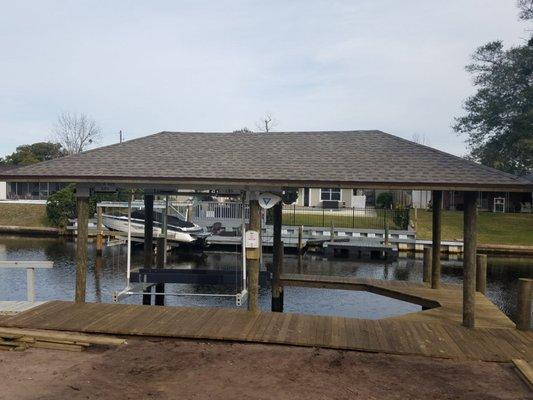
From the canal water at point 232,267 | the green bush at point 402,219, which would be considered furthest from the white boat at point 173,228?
the green bush at point 402,219

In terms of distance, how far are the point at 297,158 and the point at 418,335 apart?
5.06 metres

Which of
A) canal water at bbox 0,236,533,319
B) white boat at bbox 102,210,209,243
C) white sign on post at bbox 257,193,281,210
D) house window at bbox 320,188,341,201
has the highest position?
house window at bbox 320,188,341,201

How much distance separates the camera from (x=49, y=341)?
30.9ft

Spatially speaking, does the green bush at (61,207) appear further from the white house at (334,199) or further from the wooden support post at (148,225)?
the wooden support post at (148,225)

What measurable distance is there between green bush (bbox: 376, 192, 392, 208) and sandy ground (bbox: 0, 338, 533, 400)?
141 ft

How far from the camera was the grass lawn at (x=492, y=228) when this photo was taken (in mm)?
36500

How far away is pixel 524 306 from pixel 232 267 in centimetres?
1840

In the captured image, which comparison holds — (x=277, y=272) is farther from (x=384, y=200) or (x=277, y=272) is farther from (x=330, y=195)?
(x=384, y=200)

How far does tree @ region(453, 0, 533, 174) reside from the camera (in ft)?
139

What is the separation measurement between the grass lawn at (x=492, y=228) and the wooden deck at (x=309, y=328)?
25997 mm

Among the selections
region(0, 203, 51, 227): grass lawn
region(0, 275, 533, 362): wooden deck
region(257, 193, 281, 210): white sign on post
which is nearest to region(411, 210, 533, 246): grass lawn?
region(0, 275, 533, 362): wooden deck

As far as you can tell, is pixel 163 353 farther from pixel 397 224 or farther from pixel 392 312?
pixel 397 224

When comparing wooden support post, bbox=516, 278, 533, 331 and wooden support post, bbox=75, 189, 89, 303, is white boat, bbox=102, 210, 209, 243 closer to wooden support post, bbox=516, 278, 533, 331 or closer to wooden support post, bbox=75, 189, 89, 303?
wooden support post, bbox=75, 189, 89, 303

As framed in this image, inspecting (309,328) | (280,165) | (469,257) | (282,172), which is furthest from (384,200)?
(309,328)
